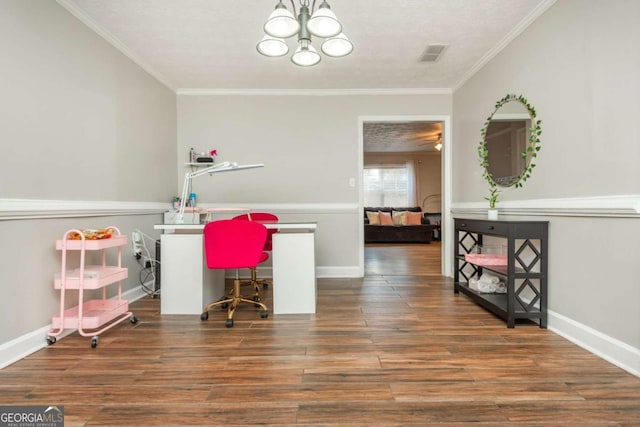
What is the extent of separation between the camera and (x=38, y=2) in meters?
2.15

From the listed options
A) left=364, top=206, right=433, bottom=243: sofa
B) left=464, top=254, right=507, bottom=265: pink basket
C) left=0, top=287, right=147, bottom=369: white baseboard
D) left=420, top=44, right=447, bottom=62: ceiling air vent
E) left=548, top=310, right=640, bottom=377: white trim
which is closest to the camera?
left=548, top=310, right=640, bottom=377: white trim

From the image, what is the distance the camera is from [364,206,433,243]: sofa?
8516mm

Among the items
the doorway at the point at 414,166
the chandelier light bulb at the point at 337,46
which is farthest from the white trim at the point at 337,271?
the chandelier light bulb at the point at 337,46

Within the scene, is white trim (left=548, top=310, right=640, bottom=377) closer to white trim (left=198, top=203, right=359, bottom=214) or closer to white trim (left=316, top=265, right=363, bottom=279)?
white trim (left=316, top=265, right=363, bottom=279)

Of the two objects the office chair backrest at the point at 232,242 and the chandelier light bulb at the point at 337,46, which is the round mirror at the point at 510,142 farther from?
the office chair backrest at the point at 232,242

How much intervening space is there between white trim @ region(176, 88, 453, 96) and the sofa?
478cm

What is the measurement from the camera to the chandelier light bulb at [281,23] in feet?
6.34

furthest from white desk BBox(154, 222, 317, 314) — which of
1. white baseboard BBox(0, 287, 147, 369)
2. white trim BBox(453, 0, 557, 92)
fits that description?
white trim BBox(453, 0, 557, 92)

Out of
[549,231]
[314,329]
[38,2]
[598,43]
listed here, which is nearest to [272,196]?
[314,329]

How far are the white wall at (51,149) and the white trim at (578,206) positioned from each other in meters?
3.44

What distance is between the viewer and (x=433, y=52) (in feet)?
10.5

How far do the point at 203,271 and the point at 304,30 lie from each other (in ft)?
6.59

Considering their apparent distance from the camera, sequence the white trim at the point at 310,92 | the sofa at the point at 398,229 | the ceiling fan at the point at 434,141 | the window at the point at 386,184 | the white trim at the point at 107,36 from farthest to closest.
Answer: the window at the point at 386,184, the sofa at the point at 398,229, the ceiling fan at the point at 434,141, the white trim at the point at 310,92, the white trim at the point at 107,36

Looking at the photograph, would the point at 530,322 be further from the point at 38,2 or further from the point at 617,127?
the point at 38,2
